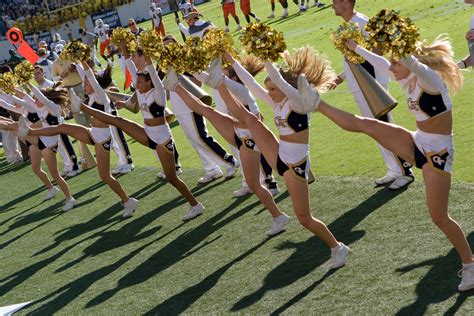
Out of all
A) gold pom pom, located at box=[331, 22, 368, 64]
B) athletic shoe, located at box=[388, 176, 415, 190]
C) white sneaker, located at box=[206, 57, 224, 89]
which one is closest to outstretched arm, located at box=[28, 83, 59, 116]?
white sneaker, located at box=[206, 57, 224, 89]

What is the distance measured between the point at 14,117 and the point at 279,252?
10374 mm

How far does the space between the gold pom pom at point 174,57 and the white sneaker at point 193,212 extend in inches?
83.1

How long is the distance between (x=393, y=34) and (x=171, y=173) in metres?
4.41

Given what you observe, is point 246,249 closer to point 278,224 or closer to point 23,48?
point 278,224

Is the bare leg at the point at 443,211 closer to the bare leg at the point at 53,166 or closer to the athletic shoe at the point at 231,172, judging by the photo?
the athletic shoe at the point at 231,172

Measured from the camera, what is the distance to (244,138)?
8.27m

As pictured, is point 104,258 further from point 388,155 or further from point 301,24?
point 301,24

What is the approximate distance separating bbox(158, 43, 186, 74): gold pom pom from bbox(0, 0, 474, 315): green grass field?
182cm

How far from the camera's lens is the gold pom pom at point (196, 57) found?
7.27 m

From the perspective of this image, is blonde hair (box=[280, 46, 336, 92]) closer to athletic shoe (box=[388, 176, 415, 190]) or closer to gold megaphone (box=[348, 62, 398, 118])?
gold megaphone (box=[348, 62, 398, 118])

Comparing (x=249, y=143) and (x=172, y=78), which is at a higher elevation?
(x=172, y=78)

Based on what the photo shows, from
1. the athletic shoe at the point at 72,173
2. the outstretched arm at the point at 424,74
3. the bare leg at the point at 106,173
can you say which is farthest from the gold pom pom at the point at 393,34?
the athletic shoe at the point at 72,173

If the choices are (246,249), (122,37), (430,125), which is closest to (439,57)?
(430,125)

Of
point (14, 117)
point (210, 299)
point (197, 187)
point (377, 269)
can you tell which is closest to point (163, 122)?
point (197, 187)
